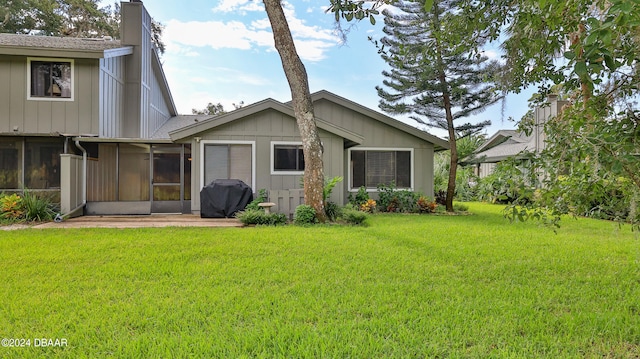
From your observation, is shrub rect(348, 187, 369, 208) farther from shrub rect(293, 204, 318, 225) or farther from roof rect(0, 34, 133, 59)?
roof rect(0, 34, 133, 59)

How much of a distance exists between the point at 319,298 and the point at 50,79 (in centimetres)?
1087

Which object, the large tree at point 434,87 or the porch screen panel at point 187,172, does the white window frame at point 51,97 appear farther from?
the large tree at point 434,87

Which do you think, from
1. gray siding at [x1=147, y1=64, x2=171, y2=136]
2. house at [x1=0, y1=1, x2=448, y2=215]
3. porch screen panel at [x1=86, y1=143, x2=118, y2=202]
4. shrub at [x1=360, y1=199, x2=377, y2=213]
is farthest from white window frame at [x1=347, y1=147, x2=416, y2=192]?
gray siding at [x1=147, y1=64, x2=171, y2=136]

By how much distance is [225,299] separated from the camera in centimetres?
319

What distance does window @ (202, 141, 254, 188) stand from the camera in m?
10.1

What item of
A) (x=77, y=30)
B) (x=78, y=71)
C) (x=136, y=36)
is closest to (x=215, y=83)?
(x=77, y=30)

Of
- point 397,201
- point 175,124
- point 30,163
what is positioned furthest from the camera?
point 175,124

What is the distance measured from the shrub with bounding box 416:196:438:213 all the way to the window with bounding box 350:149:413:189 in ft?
Answer: 3.06

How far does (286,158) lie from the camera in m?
10.5

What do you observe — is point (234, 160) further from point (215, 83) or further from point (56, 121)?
point (215, 83)

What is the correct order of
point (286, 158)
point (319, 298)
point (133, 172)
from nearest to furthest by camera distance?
point (319, 298) < point (286, 158) < point (133, 172)

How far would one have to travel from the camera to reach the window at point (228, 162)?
10.1 m

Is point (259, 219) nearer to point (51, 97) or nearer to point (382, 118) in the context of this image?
point (382, 118)

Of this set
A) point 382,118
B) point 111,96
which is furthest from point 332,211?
point 111,96
